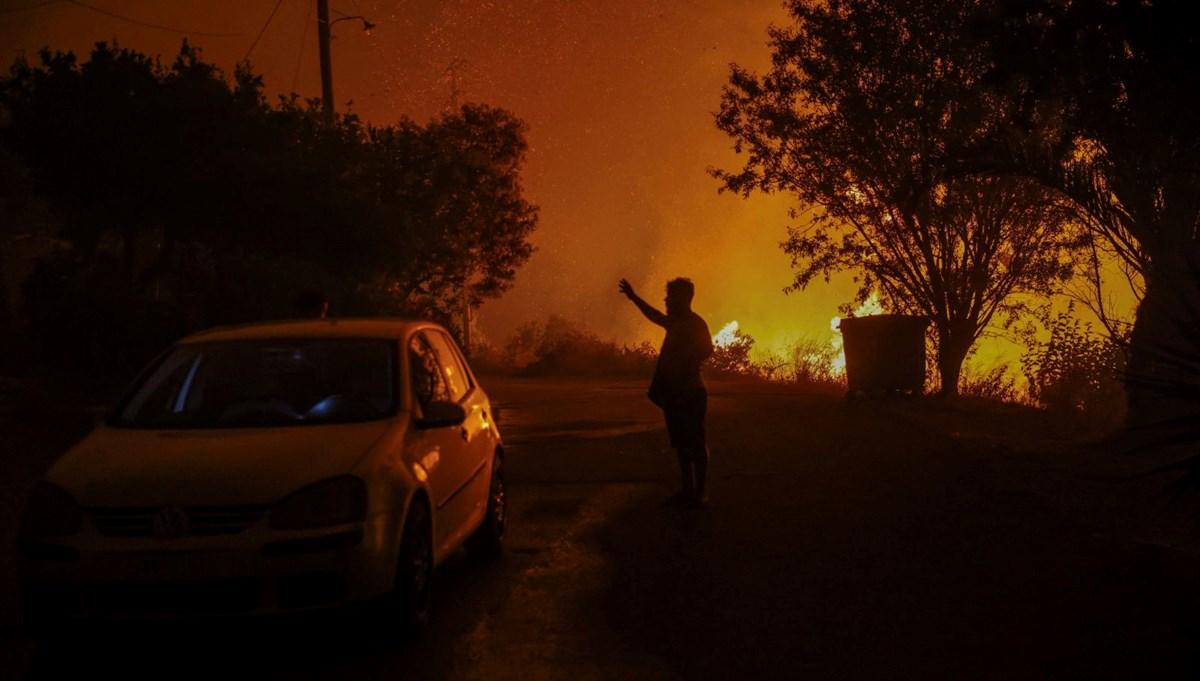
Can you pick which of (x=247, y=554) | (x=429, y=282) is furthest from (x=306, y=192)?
(x=429, y=282)

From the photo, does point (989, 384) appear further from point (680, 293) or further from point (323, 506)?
point (323, 506)

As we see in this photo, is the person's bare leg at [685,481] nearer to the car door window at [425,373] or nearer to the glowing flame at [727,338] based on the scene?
the car door window at [425,373]

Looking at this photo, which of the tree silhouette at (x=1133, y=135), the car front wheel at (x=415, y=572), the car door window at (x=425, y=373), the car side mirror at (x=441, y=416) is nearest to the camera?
the car front wheel at (x=415, y=572)

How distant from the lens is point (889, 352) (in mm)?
21328

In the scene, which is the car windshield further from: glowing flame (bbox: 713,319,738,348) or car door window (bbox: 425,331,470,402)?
glowing flame (bbox: 713,319,738,348)

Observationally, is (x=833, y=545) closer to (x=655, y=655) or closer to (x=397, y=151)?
(x=655, y=655)

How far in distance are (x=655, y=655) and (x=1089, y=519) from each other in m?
4.78

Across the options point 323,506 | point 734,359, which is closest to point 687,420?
point 323,506

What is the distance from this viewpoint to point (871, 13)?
810 inches

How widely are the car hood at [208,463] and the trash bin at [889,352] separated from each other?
602 inches

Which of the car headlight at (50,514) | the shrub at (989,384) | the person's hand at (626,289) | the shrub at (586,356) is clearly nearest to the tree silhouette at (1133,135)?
the person's hand at (626,289)

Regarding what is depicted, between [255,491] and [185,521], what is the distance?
0.33 meters

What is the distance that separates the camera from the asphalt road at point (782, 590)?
6.20 meters

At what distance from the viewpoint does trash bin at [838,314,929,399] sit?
21219mm
